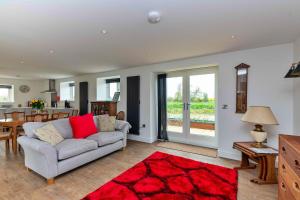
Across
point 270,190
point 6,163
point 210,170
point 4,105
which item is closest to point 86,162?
point 6,163

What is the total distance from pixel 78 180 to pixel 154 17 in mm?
2669

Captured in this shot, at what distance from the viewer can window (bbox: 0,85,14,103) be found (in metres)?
7.00

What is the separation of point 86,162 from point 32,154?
2.87 feet

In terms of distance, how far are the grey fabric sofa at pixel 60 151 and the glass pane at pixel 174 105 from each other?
1956 mm

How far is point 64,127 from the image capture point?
3.21m

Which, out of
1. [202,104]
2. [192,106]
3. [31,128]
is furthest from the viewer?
[192,106]

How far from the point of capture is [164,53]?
11.1 feet

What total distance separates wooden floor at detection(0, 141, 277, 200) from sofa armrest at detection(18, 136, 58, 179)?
181mm

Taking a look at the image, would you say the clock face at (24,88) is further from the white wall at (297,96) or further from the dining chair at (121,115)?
the white wall at (297,96)

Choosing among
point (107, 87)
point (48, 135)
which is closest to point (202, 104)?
point (48, 135)

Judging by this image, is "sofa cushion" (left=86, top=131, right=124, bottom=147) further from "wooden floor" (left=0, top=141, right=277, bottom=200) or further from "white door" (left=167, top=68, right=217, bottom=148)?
"white door" (left=167, top=68, right=217, bottom=148)

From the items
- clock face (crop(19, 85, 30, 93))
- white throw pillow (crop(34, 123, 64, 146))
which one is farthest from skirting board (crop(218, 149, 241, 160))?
clock face (crop(19, 85, 30, 93))

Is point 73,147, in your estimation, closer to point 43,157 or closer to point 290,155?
point 43,157

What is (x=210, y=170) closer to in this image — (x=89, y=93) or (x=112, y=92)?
(x=112, y=92)
